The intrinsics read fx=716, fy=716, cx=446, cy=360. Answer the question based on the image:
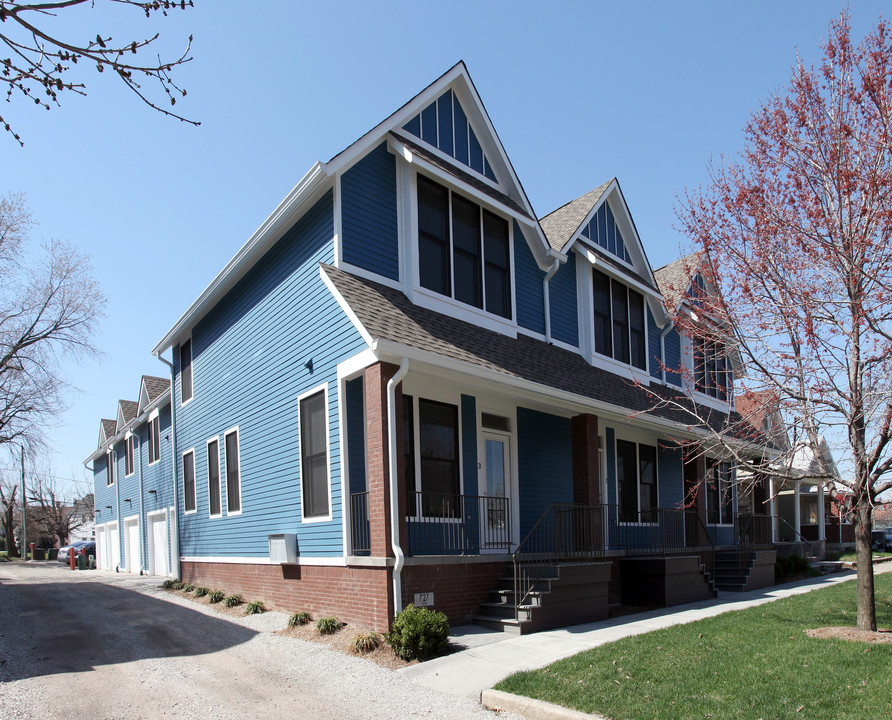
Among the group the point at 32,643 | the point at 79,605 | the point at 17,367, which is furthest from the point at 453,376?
the point at 17,367

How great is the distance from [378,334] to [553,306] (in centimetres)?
717

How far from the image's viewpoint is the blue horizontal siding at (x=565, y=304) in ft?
52.6

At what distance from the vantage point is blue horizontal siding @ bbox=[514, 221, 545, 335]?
14.9 meters

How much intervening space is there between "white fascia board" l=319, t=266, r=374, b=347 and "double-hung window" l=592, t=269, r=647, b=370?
8177 millimetres

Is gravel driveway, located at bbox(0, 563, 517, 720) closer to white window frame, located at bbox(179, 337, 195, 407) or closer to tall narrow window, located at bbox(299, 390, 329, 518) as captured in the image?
tall narrow window, located at bbox(299, 390, 329, 518)

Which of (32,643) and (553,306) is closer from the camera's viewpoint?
(32,643)

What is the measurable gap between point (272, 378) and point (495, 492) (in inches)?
183

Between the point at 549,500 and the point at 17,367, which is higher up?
the point at 17,367

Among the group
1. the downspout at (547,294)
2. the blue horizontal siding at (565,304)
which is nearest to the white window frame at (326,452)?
the downspout at (547,294)

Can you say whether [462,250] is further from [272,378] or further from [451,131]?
[272,378]

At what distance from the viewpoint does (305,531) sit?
11.8m

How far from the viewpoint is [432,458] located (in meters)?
11.6

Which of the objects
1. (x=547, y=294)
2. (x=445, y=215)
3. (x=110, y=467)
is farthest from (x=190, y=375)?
(x=110, y=467)

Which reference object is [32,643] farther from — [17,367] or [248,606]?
[17,367]
